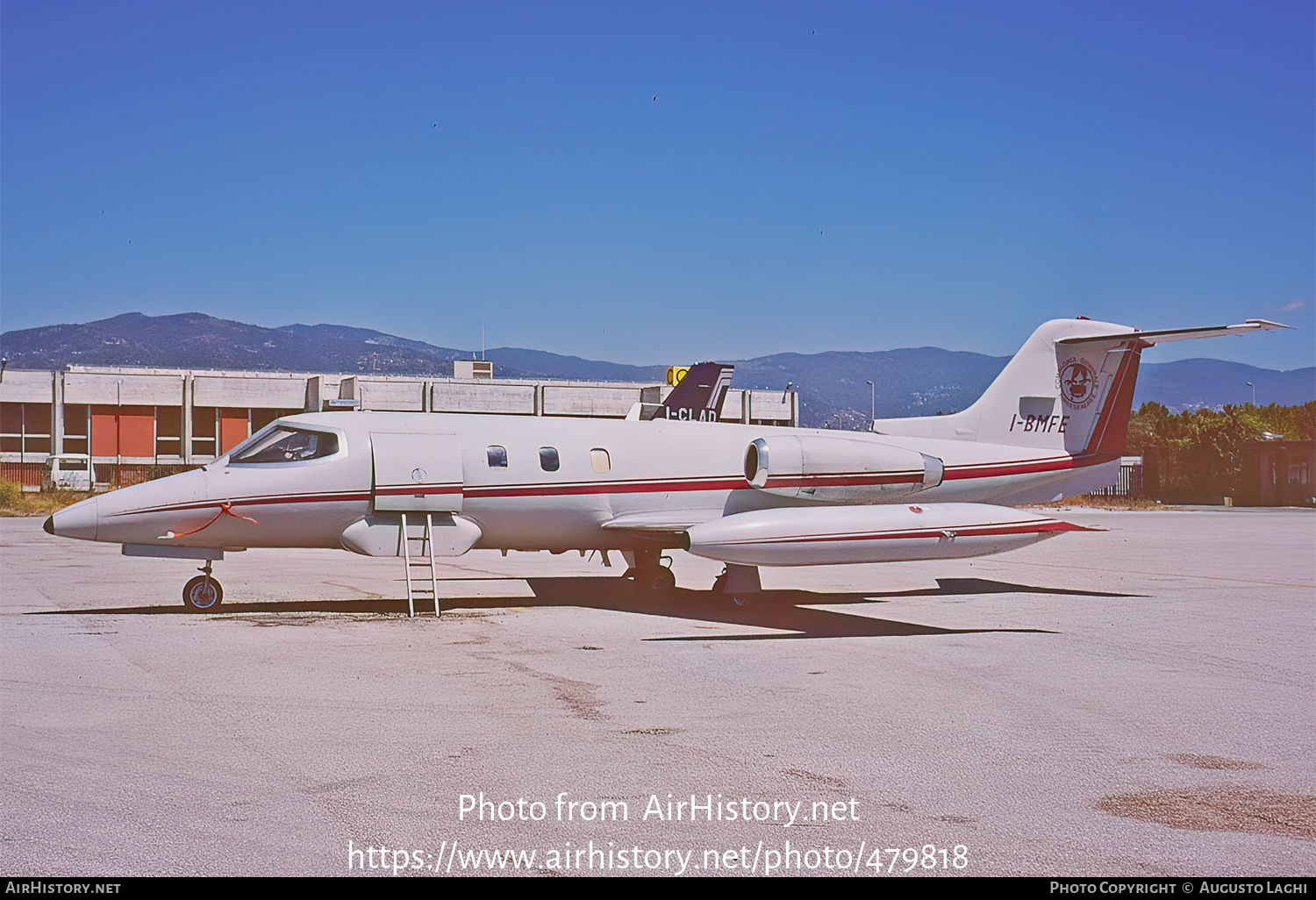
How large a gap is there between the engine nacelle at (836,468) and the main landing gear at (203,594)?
766 cm

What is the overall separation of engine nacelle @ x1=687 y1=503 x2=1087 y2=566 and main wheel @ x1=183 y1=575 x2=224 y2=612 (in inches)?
252

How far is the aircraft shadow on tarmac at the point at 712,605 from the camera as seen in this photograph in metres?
15.3

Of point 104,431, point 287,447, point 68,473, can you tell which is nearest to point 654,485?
point 287,447

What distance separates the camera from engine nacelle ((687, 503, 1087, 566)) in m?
15.8

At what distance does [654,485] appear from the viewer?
18.1 meters

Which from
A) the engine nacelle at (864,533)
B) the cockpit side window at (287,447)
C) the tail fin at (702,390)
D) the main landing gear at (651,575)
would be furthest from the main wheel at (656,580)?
the tail fin at (702,390)

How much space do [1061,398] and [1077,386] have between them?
37cm

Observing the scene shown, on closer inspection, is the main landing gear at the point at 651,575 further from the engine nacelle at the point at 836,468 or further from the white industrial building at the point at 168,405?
the white industrial building at the point at 168,405

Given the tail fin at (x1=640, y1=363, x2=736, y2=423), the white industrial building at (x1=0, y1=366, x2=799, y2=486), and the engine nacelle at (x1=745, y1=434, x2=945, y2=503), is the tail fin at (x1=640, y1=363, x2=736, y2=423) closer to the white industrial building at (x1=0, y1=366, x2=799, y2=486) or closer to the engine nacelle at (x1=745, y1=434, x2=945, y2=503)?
the engine nacelle at (x1=745, y1=434, x2=945, y2=503)

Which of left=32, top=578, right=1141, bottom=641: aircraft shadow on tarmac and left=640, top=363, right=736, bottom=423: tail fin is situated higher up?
left=640, top=363, right=736, bottom=423: tail fin

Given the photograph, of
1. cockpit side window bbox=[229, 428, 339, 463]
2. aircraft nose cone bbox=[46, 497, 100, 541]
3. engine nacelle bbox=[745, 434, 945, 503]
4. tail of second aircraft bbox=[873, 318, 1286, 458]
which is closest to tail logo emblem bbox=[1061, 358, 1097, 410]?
tail of second aircraft bbox=[873, 318, 1286, 458]

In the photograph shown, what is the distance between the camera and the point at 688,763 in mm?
7973
